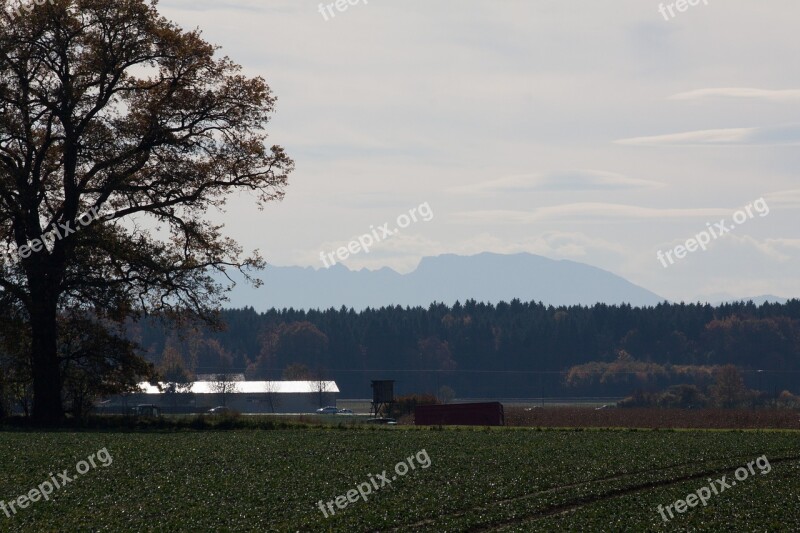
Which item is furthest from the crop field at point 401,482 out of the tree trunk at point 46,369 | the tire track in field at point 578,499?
the tree trunk at point 46,369

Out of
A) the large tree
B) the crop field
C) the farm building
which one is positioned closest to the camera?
the crop field

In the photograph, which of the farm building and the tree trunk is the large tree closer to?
the tree trunk

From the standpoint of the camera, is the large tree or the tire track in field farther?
the large tree

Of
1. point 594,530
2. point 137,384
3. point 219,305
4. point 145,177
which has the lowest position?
point 594,530

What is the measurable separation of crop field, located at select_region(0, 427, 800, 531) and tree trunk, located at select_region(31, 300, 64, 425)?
7930mm

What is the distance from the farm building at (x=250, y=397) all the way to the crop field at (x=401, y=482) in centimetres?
11300

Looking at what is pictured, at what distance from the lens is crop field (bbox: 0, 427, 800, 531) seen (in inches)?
1037

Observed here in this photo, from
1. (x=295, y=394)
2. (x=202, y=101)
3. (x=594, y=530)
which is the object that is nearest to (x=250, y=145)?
(x=202, y=101)

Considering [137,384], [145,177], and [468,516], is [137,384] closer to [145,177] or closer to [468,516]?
[145,177]

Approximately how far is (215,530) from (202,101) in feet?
110

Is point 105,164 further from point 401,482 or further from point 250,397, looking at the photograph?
point 250,397

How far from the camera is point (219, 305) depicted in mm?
54938

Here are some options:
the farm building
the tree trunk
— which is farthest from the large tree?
the farm building

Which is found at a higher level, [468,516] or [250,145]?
[250,145]
